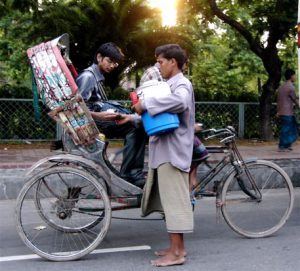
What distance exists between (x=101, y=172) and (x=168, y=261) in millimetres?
916

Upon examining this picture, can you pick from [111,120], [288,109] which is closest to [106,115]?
[111,120]

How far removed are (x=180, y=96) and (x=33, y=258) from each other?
181 cm

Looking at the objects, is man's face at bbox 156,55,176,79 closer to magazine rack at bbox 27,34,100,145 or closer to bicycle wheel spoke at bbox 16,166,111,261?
magazine rack at bbox 27,34,100,145

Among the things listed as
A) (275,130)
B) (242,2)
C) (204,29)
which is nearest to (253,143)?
(275,130)

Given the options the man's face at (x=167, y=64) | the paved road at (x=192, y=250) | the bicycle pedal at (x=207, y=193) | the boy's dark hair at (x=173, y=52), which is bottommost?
the paved road at (x=192, y=250)

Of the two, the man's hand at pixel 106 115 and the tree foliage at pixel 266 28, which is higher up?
the tree foliage at pixel 266 28

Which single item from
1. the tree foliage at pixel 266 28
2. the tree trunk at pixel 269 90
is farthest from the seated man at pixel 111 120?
the tree trunk at pixel 269 90

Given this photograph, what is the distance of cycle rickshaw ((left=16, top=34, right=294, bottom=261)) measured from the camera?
4.48 meters

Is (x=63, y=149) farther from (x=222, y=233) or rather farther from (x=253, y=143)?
(x=253, y=143)

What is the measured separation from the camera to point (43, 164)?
15.5 ft

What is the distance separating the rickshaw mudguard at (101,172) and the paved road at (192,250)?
52 cm

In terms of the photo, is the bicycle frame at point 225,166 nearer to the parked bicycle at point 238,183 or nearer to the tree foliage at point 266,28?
the parked bicycle at point 238,183

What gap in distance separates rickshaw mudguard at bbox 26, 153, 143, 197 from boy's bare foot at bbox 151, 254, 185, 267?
0.65 meters

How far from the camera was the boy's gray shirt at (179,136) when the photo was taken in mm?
4242
